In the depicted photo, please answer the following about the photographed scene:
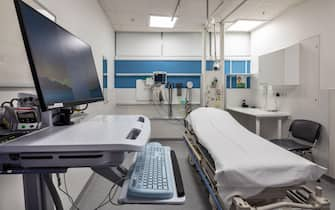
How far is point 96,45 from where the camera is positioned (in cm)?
357

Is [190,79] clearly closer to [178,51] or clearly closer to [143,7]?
[178,51]

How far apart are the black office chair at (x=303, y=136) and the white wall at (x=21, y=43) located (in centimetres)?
297

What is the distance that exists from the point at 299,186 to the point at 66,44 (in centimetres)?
191

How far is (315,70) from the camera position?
339cm

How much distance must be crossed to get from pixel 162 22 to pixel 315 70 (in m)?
3.23

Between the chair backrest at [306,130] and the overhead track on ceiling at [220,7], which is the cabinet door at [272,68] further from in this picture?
the overhead track on ceiling at [220,7]

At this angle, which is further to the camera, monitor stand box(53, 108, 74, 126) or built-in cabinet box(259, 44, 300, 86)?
built-in cabinet box(259, 44, 300, 86)

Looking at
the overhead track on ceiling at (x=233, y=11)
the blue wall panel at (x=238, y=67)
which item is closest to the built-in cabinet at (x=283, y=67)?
the overhead track on ceiling at (x=233, y=11)

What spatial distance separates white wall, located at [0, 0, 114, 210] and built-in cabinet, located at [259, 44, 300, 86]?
3.30 meters

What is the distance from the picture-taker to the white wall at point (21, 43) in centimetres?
129

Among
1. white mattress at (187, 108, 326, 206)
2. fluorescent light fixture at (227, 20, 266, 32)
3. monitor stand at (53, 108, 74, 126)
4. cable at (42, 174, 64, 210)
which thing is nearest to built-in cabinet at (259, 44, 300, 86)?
fluorescent light fixture at (227, 20, 266, 32)

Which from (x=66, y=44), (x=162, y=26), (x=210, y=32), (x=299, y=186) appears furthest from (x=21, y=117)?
(x=210, y=32)

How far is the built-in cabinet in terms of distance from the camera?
12.1 ft

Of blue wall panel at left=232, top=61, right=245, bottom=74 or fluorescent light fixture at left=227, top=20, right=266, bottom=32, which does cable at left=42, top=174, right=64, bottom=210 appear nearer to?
fluorescent light fixture at left=227, top=20, right=266, bottom=32
